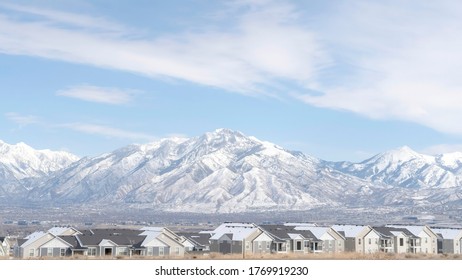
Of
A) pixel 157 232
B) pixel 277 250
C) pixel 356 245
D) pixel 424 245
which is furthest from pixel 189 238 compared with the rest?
pixel 424 245

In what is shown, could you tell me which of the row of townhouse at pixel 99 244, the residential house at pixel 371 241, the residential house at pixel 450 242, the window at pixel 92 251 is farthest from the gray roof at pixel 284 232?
the window at pixel 92 251

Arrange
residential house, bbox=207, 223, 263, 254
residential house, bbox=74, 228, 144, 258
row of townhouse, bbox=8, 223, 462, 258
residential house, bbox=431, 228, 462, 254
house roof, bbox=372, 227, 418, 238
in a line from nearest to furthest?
residential house, bbox=74, 228, 144, 258 < row of townhouse, bbox=8, 223, 462, 258 < residential house, bbox=207, 223, 263, 254 < house roof, bbox=372, 227, 418, 238 < residential house, bbox=431, 228, 462, 254

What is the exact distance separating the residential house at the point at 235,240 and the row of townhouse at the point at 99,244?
6.59m

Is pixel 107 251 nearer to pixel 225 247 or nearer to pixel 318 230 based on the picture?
pixel 225 247

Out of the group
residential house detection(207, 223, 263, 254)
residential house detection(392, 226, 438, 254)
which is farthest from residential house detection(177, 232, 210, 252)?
residential house detection(392, 226, 438, 254)

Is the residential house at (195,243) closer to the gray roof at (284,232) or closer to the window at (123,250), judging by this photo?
the gray roof at (284,232)

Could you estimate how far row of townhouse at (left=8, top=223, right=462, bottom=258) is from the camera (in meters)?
97.2

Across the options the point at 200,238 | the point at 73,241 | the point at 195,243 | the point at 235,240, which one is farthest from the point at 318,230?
the point at 73,241

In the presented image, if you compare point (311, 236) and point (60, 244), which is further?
point (311, 236)

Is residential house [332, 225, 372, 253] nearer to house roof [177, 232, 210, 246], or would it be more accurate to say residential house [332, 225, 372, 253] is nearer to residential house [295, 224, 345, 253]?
residential house [295, 224, 345, 253]

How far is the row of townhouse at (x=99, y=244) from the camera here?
96.4 m

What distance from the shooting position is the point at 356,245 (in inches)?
4208

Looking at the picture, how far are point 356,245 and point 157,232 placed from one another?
101ft
